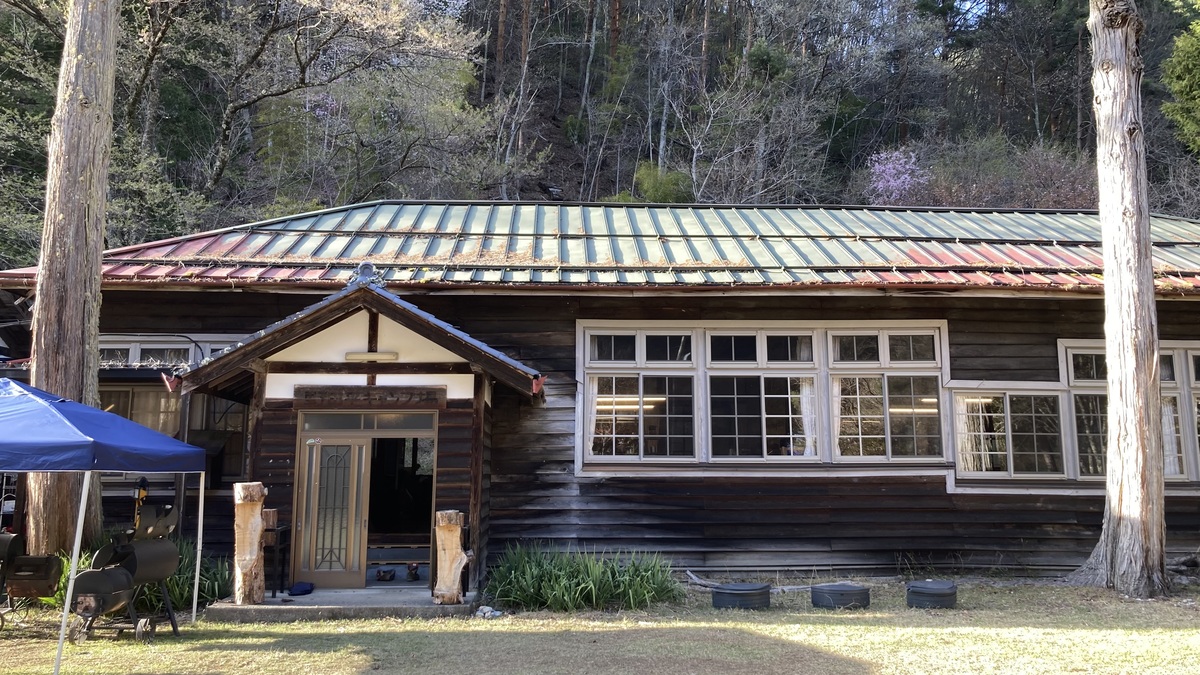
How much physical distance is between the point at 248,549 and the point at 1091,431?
9531 millimetres

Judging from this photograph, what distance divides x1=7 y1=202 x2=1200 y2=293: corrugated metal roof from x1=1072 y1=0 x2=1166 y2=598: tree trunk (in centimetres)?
72

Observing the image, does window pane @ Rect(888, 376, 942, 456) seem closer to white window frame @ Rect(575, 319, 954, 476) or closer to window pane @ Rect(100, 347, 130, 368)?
white window frame @ Rect(575, 319, 954, 476)

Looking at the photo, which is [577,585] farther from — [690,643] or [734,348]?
[734,348]

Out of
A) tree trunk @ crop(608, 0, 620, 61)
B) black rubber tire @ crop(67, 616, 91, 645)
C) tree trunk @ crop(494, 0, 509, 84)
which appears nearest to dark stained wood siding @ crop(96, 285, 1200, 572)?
black rubber tire @ crop(67, 616, 91, 645)

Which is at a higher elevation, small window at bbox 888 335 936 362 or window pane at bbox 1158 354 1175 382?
small window at bbox 888 335 936 362

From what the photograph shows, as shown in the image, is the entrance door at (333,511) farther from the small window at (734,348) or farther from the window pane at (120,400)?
the small window at (734,348)

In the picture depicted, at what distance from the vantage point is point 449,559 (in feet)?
23.7

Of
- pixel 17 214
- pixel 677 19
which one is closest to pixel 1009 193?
pixel 677 19

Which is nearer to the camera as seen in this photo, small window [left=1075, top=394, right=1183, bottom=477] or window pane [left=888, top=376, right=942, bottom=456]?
window pane [left=888, top=376, right=942, bottom=456]

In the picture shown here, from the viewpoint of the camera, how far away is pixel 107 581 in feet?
19.7

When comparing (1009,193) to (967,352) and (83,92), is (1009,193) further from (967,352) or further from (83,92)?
(83,92)

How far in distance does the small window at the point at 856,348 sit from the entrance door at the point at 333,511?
5603 mm

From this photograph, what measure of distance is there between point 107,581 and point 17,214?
497 inches

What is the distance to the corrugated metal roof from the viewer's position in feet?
29.9
